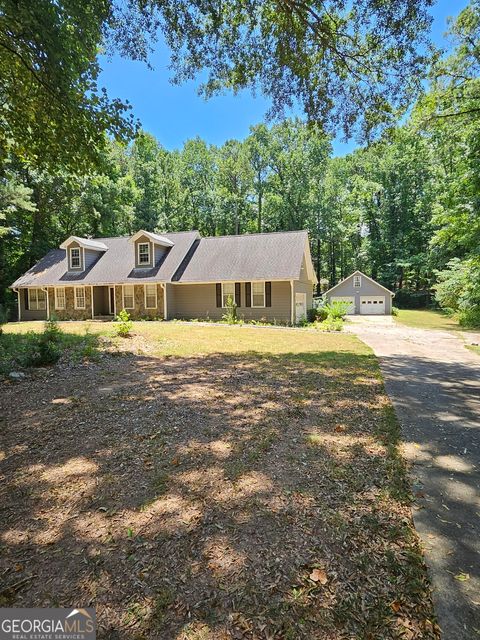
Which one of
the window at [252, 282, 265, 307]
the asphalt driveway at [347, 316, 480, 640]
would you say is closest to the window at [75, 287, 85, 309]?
the window at [252, 282, 265, 307]

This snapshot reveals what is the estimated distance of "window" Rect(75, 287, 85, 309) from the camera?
74.9 ft

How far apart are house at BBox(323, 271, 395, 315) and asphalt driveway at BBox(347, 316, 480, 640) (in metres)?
23.4

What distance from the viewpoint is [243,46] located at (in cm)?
795

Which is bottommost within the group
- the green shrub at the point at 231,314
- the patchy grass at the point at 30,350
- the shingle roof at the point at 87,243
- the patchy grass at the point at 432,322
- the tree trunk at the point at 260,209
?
the patchy grass at the point at 432,322

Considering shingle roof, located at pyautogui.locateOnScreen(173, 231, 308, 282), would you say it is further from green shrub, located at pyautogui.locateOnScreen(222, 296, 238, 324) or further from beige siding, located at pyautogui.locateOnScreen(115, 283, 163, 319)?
green shrub, located at pyautogui.locateOnScreen(222, 296, 238, 324)

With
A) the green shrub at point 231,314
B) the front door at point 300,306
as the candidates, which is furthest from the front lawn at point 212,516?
the front door at point 300,306

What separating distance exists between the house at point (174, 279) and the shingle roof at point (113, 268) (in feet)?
0.22

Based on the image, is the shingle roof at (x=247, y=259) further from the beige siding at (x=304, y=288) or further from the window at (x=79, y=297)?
the window at (x=79, y=297)

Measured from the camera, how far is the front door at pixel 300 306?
20000 millimetres

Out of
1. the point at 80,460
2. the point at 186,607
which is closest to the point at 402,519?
the point at 186,607

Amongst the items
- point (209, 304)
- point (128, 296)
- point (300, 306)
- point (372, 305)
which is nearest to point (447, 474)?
point (300, 306)

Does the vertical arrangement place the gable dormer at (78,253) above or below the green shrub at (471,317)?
above

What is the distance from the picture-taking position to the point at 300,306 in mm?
20891

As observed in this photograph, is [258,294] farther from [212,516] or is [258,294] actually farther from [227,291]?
[212,516]
